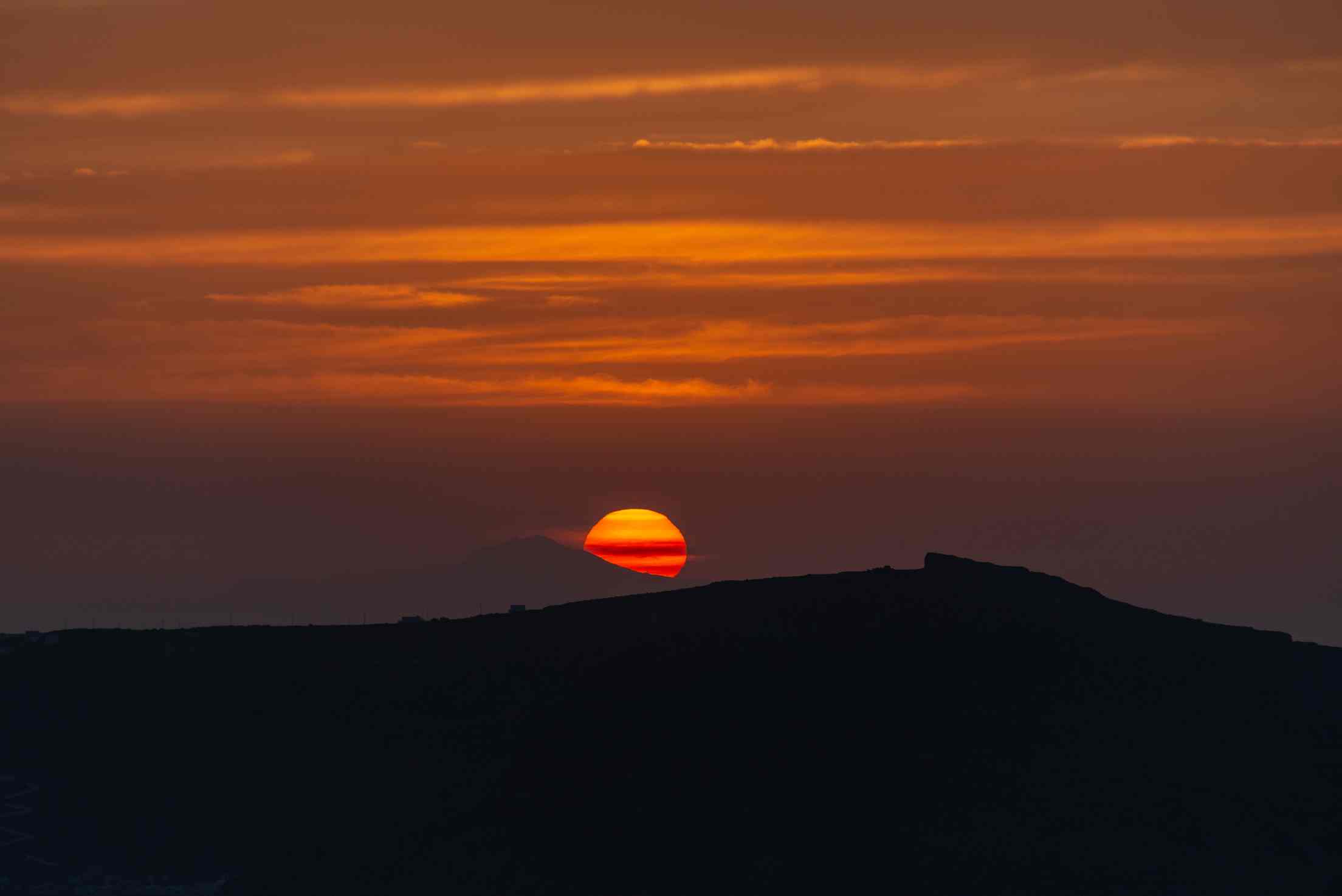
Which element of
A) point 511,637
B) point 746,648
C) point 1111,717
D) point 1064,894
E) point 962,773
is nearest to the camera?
point 1064,894

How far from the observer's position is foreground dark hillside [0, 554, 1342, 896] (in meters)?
33.3

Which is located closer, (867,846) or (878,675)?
(867,846)

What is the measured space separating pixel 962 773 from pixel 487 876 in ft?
30.8

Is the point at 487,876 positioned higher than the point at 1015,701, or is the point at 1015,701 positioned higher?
the point at 1015,701

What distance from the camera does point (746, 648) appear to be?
39.9m

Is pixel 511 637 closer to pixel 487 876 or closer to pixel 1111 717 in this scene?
pixel 487 876

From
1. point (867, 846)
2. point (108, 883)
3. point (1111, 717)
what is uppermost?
point (1111, 717)

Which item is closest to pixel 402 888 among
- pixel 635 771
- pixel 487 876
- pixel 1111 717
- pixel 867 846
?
pixel 487 876

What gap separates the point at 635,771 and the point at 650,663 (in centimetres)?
457

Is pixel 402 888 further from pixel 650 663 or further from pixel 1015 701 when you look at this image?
pixel 1015 701

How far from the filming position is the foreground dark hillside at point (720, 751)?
109ft

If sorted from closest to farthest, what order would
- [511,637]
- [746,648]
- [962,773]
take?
1. [962,773]
2. [746,648]
3. [511,637]

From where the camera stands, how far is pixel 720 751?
119 feet

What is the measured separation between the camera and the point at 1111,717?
37344mm
